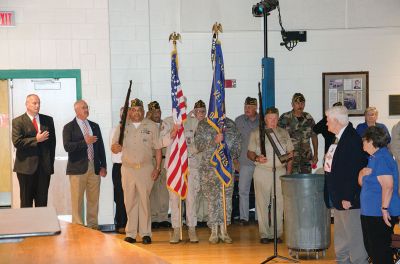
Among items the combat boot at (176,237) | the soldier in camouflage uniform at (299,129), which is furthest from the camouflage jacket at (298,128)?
the combat boot at (176,237)

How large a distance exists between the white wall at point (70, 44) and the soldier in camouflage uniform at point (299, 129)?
8.28 feet

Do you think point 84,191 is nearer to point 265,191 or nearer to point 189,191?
point 189,191

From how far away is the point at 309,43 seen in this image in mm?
10148

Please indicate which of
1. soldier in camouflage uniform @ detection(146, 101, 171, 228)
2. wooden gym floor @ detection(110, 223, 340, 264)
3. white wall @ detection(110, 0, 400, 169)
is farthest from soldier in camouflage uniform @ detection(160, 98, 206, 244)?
white wall @ detection(110, 0, 400, 169)

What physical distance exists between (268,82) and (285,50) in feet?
2.34

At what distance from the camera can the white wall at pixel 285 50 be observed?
991 cm

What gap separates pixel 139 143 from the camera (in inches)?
319

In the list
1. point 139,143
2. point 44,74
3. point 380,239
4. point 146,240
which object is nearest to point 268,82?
point 139,143

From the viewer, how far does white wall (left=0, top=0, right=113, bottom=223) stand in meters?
9.37

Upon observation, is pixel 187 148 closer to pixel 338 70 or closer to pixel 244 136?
pixel 244 136

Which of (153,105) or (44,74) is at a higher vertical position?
(44,74)

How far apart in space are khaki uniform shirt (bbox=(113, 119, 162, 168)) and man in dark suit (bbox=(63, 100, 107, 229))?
67 cm

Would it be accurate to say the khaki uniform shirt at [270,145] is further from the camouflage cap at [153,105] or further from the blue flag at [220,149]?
the camouflage cap at [153,105]

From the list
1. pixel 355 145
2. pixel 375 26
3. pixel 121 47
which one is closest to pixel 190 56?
pixel 121 47
